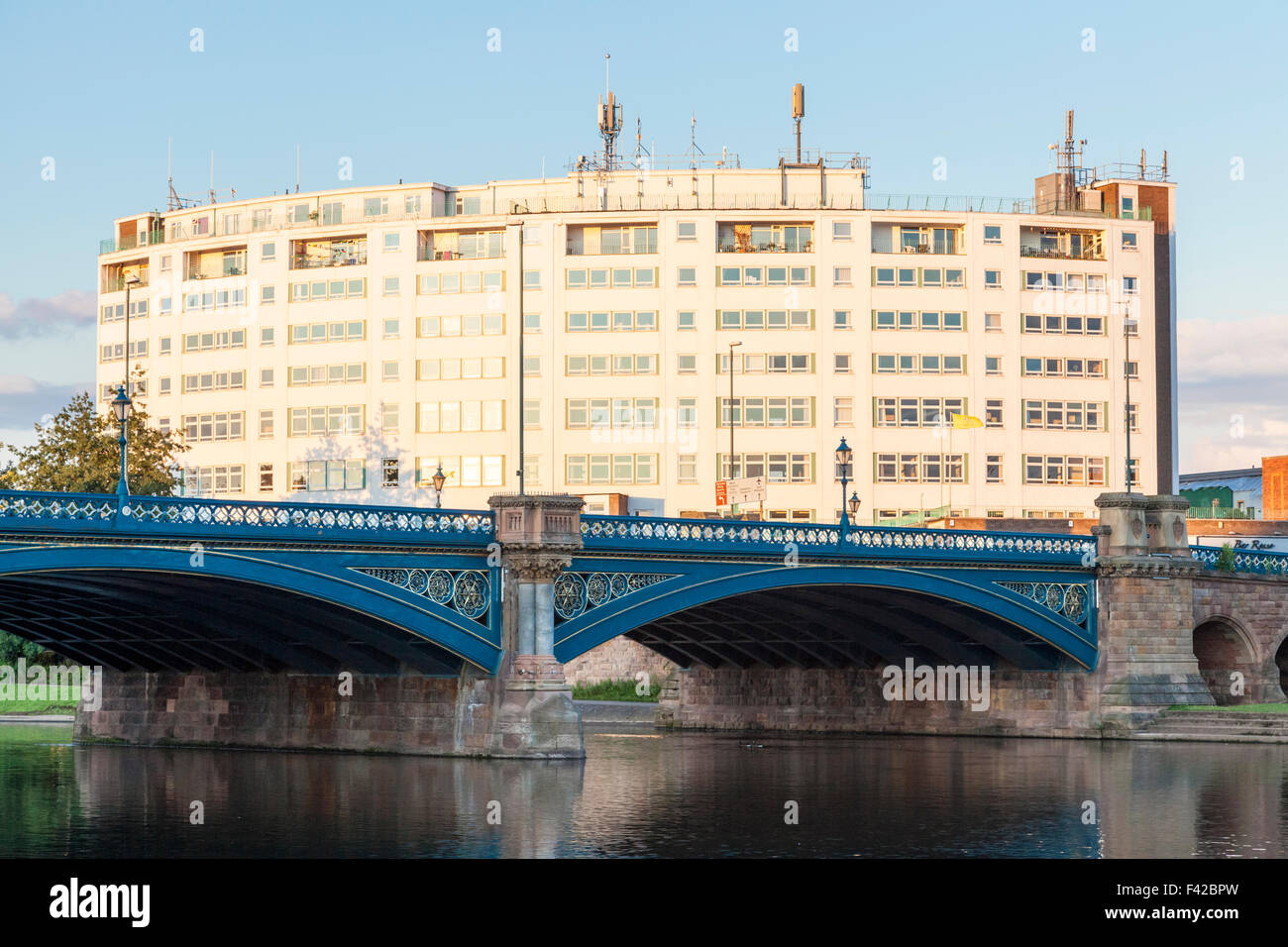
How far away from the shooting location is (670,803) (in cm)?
4672

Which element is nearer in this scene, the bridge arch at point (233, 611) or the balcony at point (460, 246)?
the bridge arch at point (233, 611)

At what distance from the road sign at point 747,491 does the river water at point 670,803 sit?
796 inches

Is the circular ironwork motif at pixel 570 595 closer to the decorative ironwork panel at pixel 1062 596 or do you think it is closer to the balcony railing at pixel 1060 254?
the decorative ironwork panel at pixel 1062 596

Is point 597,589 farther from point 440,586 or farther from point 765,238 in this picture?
point 765,238

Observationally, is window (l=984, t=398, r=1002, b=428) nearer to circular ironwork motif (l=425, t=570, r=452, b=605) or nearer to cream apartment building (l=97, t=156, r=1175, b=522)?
cream apartment building (l=97, t=156, r=1175, b=522)

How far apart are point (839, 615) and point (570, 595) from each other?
1697 centimetres

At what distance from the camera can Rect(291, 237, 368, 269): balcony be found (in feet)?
385

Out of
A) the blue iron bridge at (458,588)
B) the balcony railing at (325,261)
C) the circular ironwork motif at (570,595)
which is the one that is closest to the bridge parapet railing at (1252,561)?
the blue iron bridge at (458,588)

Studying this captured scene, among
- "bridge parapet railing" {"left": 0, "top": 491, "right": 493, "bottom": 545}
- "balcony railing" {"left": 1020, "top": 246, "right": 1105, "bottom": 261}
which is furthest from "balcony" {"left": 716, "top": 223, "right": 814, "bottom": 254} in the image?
"bridge parapet railing" {"left": 0, "top": 491, "right": 493, "bottom": 545}

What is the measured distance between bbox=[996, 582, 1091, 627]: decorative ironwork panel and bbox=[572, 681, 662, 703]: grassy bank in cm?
2770

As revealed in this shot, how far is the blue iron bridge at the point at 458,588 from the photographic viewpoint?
5125 cm
